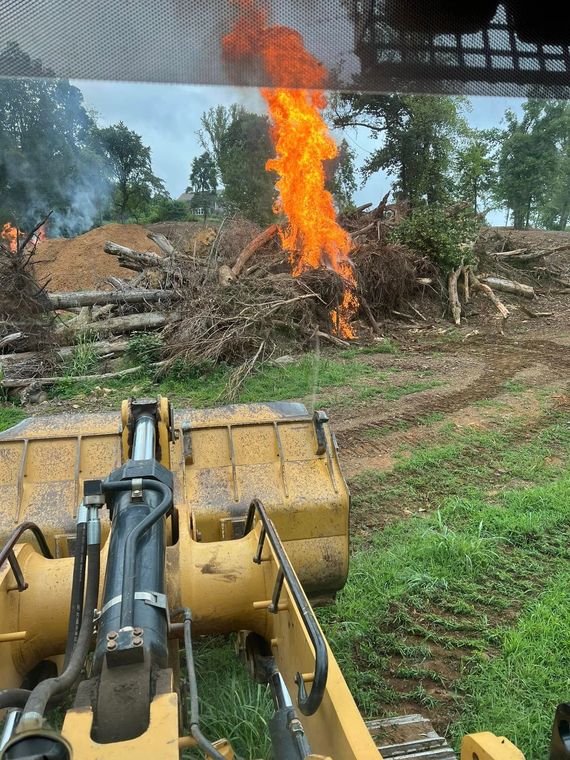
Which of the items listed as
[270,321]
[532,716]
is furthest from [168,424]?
[270,321]

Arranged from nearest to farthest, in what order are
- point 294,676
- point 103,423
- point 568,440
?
point 294,676, point 103,423, point 568,440

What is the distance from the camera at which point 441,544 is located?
460 cm

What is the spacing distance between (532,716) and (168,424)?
2.29 meters

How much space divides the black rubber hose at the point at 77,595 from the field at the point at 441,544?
1366 mm

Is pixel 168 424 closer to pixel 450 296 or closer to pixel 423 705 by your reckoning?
pixel 423 705

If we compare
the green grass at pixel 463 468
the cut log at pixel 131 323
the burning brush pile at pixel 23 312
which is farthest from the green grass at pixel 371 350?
the burning brush pile at pixel 23 312

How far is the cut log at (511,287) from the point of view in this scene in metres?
16.1

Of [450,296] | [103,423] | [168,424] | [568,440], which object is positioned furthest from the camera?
[450,296]

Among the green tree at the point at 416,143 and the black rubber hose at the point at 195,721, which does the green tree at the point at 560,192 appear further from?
the black rubber hose at the point at 195,721

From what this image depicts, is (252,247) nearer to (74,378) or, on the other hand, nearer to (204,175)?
(74,378)

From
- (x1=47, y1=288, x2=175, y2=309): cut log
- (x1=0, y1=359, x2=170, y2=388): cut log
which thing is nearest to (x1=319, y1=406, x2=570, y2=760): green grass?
(x1=0, y1=359, x2=170, y2=388): cut log

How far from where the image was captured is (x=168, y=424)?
2814mm

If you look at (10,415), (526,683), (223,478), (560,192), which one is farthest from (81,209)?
(526,683)

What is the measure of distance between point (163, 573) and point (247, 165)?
28.8 metres
